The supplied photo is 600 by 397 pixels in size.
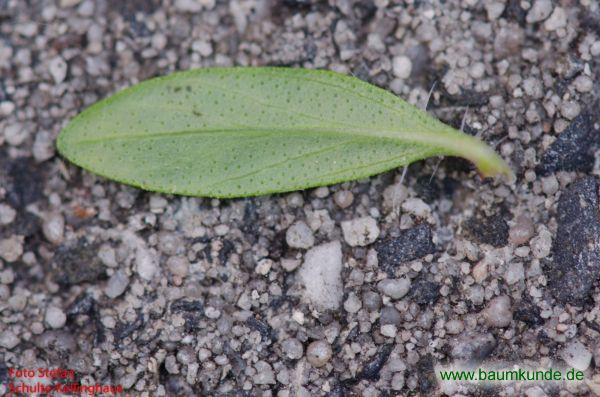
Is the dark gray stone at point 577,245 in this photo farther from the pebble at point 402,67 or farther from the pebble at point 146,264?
the pebble at point 146,264

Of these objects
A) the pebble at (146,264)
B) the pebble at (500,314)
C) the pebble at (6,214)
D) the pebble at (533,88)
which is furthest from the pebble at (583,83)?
the pebble at (6,214)

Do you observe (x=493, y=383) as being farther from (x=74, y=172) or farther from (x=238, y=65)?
(x=74, y=172)

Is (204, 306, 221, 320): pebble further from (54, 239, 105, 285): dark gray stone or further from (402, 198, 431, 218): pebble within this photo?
(402, 198, 431, 218): pebble

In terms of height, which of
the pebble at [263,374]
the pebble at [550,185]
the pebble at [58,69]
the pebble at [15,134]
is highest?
the pebble at [550,185]

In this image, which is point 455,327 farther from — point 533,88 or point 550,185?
point 533,88

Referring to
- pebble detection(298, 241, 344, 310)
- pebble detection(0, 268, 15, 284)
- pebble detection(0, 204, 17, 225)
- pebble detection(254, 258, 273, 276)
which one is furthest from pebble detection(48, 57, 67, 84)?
pebble detection(298, 241, 344, 310)

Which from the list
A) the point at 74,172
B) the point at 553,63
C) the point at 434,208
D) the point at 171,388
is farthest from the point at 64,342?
the point at 553,63
